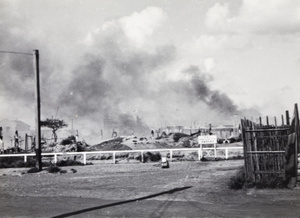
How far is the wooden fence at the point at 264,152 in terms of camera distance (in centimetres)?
1258

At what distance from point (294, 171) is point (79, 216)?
6376 millimetres

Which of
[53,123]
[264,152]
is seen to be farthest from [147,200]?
[53,123]

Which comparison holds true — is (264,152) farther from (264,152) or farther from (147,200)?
(147,200)

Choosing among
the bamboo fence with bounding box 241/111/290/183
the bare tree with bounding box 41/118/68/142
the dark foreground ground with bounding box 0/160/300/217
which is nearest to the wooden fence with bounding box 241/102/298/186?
the bamboo fence with bounding box 241/111/290/183

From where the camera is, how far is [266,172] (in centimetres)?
1263

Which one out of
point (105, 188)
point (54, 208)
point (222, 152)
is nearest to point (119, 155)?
point (222, 152)

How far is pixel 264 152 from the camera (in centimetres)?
1269

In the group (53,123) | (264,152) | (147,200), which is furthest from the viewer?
(53,123)

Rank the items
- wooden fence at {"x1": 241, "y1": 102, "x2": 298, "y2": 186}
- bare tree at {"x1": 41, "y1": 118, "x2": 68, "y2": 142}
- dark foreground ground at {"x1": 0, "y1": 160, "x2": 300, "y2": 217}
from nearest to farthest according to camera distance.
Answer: dark foreground ground at {"x1": 0, "y1": 160, "x2": 300, "y2": 217} → wooden fence at {"x1": 241, "y1": 102, "x2": 298, "y2": 186} → bare tree at {"x1": 41, "y1": 118, "x2": 68, "y2": 142}

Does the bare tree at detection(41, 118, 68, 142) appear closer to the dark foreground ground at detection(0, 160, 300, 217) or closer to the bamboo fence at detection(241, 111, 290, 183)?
the dark foreground ground at detection(0, 160, 300, 217)

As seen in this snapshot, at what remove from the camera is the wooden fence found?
41.3 feet

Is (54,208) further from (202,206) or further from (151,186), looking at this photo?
(151,186)

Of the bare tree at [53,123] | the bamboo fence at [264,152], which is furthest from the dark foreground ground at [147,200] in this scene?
the bare tree at [53,123]

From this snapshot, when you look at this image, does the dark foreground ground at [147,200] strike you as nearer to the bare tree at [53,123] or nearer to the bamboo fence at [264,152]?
the bamboo fence at [264,152]
